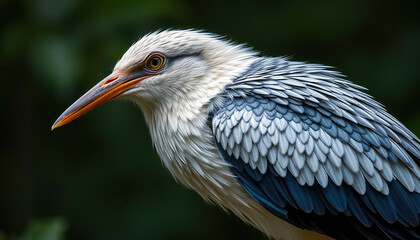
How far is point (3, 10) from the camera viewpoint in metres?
6.35

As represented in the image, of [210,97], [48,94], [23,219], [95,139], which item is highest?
[210,97]

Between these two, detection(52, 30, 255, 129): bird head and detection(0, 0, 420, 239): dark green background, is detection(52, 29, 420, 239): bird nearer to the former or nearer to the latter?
detection(52, 30, 255, 129): bird head

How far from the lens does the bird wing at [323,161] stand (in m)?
3.68

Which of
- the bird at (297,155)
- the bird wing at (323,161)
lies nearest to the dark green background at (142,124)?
the bird at (297,155)

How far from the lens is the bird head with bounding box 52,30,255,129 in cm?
410

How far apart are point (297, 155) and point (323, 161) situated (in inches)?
5.9

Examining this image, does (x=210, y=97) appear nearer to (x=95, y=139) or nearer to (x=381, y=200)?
(x=381, y=200)

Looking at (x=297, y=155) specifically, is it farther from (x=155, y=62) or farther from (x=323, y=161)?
(x=155, y=62)

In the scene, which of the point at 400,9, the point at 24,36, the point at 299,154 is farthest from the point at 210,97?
the point at 400,9

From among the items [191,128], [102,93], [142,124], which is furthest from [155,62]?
[142,124]

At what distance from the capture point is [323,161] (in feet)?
12.2

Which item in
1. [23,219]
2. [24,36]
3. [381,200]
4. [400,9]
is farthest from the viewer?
[400,9]

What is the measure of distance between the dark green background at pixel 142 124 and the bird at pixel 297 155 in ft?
8.64

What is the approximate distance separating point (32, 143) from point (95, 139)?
67 centimetres
